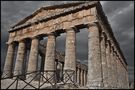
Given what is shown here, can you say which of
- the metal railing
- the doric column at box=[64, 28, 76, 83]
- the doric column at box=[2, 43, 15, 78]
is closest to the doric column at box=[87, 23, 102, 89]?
the metal railing

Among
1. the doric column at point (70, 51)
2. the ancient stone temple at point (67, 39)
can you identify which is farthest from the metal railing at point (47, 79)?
the doric column at point (70, 51)

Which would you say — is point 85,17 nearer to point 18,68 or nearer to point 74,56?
point 74,56

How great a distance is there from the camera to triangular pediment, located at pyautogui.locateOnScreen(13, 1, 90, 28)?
23.0 meters

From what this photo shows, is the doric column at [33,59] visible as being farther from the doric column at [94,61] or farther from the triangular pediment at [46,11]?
the doric column at [94,61]

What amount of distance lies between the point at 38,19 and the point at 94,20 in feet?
27.9

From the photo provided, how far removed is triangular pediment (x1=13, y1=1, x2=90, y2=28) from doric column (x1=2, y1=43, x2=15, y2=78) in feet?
12.4

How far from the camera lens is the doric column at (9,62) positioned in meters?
25.1

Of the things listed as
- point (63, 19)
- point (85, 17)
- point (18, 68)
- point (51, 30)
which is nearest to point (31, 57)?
point (18, 68)

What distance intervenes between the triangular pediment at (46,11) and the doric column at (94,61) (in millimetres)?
4521

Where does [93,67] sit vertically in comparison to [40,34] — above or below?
below

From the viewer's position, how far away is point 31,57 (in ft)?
76.7

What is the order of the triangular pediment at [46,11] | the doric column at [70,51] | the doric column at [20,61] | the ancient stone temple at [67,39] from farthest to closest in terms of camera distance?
the doric column at [20,61], the triangular pediment at [46,11], the doric column at [70,51], the ancient stone temple at [67,39]

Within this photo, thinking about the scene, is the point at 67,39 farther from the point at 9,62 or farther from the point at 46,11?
the point at 9,62

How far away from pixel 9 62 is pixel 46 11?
8.75 meters
